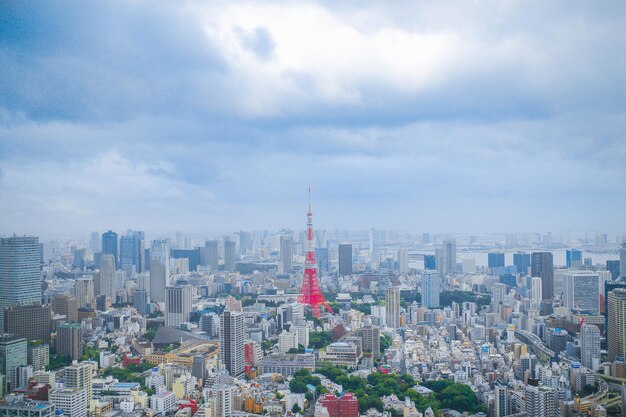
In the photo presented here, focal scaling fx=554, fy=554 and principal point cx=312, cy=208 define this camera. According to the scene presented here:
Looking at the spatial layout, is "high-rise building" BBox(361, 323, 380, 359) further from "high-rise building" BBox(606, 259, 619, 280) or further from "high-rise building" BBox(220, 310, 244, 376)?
"high-rise building" BBox(606, 259, 619, 280)

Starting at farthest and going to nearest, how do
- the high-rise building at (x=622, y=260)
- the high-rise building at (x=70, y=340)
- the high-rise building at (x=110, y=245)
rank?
the high-rise building at (x=110, y=245) < the high-rise building at (x=70, y=340) < the high-rise building at (x=622, y=260)

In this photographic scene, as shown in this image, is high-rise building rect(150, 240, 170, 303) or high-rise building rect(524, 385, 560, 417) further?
high-rise building rect(150, 240, 170, 303)

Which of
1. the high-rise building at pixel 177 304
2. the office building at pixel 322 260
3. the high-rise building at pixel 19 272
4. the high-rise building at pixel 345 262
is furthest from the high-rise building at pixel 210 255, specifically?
the high-rise building at pixel 19 272

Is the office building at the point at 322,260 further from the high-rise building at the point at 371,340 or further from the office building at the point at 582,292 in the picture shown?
the office building at the point at 582,292

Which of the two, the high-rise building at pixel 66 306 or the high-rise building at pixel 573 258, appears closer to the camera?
the high-rise building at pixel 573 258

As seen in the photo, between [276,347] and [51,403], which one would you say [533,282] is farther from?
[51,403]

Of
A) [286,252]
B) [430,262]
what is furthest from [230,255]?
[430,262]

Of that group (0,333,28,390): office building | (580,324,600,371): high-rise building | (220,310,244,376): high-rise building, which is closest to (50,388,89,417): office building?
(0,333,28,390): office building
